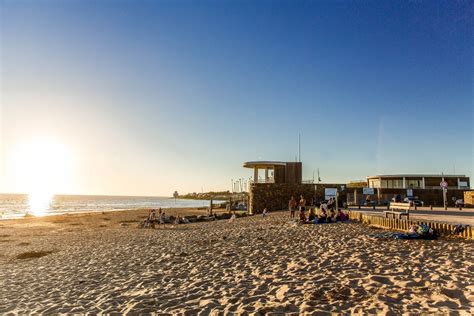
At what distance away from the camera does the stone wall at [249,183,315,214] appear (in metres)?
32.3

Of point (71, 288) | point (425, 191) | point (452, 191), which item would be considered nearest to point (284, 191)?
point (425, 191)

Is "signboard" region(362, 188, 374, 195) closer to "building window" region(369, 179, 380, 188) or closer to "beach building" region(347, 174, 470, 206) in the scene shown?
"beach building" region(347, 174, 470, 206)

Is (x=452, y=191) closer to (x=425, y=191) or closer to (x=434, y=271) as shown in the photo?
(x=425, y=191)

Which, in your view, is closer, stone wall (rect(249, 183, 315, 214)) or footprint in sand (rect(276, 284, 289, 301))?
footprint in sand (rect(276, 284, 289, 301))

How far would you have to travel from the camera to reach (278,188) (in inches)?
1282

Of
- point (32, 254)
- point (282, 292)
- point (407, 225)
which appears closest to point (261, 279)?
point (282, 292)

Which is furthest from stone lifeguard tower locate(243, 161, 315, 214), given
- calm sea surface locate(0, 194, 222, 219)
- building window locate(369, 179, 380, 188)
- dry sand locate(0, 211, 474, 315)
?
calm sea surface locate(0, 194, 222, 219)

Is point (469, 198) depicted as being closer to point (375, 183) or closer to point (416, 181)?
point (416, 181)

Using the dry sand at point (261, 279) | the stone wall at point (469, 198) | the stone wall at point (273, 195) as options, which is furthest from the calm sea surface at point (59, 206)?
the stone wall at point (469, 198)

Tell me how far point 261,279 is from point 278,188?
85.2 ft

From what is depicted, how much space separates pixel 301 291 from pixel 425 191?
32199 millimetres

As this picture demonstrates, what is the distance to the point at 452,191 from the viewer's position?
32531 mm

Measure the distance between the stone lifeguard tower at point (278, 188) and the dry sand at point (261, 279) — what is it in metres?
20.7

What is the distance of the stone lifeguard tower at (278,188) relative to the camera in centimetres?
3234
